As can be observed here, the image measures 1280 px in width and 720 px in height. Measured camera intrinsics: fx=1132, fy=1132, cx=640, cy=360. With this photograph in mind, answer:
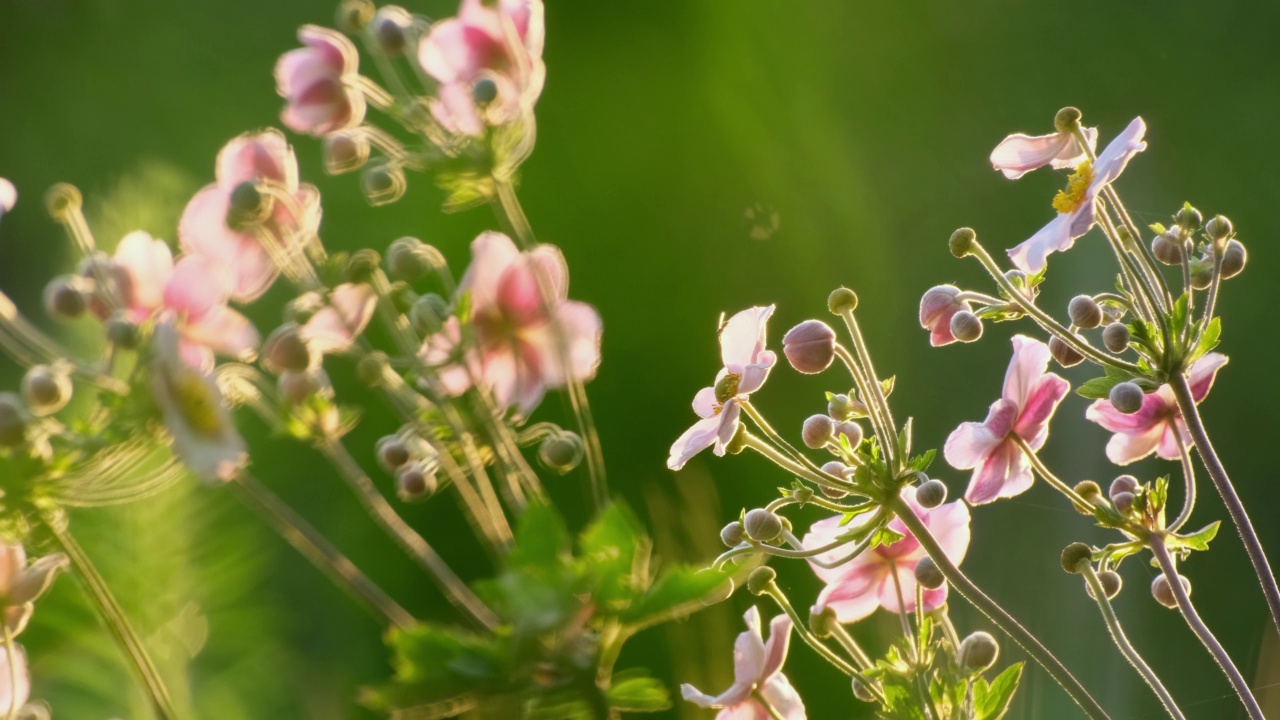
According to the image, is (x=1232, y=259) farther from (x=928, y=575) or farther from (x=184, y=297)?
(x=184, y=297)

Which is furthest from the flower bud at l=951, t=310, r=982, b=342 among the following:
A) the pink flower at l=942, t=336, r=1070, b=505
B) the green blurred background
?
the green blurred background

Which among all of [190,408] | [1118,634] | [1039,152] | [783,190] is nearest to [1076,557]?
[1118,634]

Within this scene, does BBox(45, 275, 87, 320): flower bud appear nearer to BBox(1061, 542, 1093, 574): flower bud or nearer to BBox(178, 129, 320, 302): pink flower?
BBox(178, 129, 320, 302): pink flower

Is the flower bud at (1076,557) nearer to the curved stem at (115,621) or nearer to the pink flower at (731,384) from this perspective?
the pink flower at (731,384)

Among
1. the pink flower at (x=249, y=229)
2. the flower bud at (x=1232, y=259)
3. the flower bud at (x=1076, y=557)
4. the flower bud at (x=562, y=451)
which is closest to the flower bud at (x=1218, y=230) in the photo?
the flower bud at (x=1232, y=259)

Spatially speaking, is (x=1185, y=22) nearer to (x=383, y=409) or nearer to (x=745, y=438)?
(x=383, y=409)

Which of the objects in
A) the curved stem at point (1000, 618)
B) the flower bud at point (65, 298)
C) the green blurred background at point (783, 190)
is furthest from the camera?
the green blurred background at point (783, 190)
